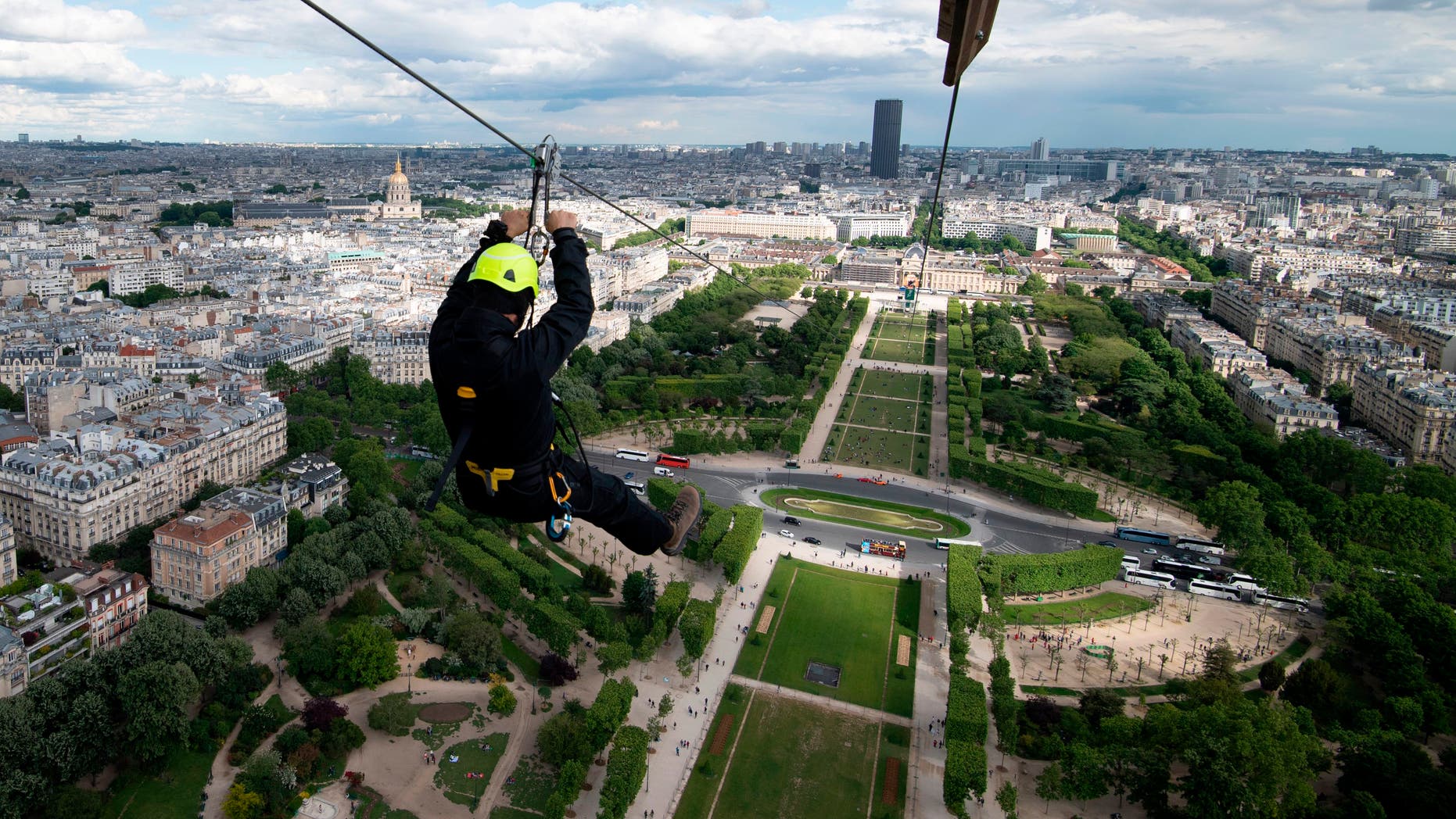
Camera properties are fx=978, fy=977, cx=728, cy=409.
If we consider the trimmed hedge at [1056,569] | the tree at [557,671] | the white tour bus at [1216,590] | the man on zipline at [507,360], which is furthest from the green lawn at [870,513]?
the man on zipline at [507,360]

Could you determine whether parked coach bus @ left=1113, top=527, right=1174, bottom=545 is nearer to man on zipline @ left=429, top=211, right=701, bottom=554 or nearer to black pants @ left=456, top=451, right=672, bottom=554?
black pants @ left=456, top=451, right=672, bottom=554

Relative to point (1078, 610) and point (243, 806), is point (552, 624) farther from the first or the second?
point (1078, 610)

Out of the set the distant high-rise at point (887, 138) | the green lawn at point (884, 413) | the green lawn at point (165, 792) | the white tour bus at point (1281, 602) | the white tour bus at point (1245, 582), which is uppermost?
the distant high-rise at point (887, 138)

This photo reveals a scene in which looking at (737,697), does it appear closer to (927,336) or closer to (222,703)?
(222,703)

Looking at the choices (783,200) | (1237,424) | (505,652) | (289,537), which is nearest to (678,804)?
(505,652)

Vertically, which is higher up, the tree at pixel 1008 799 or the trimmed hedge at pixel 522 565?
the trimmed hedge at pixel 522 565

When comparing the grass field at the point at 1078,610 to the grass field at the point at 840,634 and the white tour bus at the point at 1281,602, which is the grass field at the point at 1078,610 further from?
the white tour bus at the point at 1281,602

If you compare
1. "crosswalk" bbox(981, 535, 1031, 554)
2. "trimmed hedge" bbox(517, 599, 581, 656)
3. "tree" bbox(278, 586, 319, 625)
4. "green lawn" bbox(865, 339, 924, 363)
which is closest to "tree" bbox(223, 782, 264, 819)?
"tree" bbox(278, 586, 319, 625)
